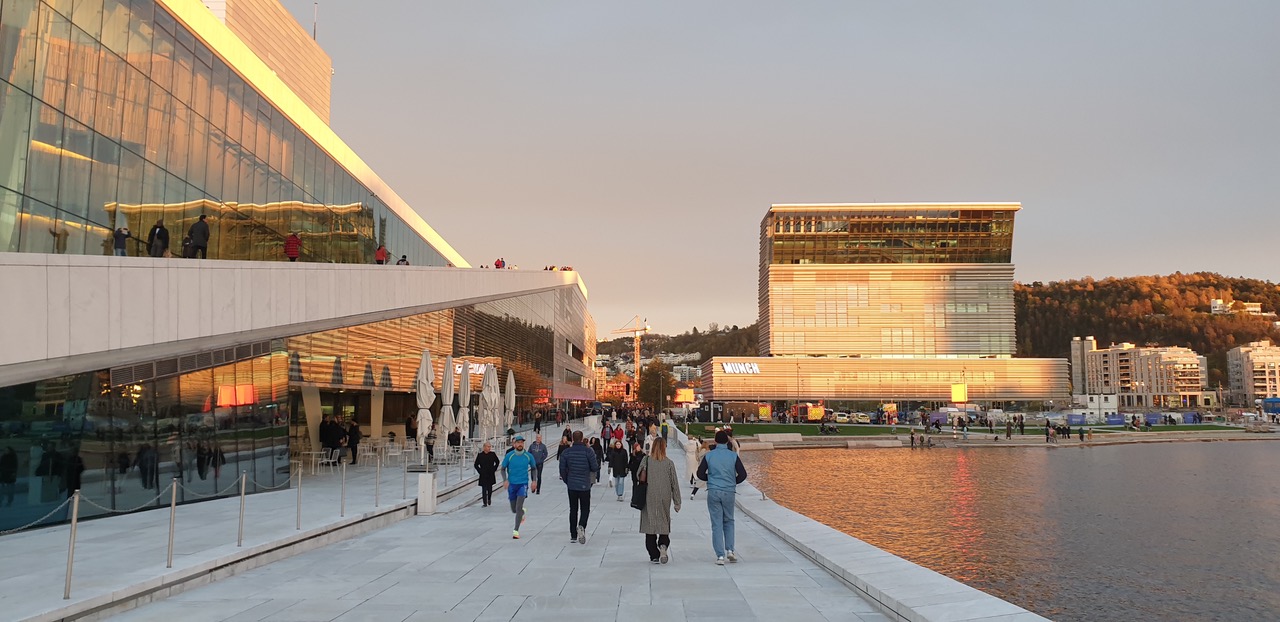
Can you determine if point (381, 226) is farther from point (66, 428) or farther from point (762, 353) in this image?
point (762, 353)

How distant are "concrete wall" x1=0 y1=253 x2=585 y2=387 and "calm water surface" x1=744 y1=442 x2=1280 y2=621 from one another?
38.6 feet

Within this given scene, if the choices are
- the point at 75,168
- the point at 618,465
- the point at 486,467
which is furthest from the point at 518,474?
the point at 75,168

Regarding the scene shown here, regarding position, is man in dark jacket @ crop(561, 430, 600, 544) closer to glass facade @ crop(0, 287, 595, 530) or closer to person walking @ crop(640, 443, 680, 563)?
person walking @ crop(640, 443, 680, 563)

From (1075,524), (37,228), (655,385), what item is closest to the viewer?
(37,228)

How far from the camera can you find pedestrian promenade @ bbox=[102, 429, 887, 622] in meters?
7.90

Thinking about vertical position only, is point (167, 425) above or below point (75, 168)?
below

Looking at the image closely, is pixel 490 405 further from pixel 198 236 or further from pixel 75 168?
pixel 75 168

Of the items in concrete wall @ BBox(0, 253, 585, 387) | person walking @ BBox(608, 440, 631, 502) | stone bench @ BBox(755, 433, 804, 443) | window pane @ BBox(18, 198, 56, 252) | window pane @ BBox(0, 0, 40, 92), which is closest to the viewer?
concrete wall @ BBox(0, 253, 585, 387)

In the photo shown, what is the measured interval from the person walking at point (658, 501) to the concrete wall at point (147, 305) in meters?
6.17

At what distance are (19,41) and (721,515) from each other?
12.4 m

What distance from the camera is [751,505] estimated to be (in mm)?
16656

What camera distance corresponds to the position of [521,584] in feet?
30.6

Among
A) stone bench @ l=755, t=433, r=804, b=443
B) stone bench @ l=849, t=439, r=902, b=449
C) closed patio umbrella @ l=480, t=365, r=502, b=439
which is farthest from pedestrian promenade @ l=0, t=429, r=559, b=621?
stone bench @ l=849, t=439, r=902, b=449

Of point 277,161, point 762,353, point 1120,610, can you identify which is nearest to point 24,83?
point 277,161
